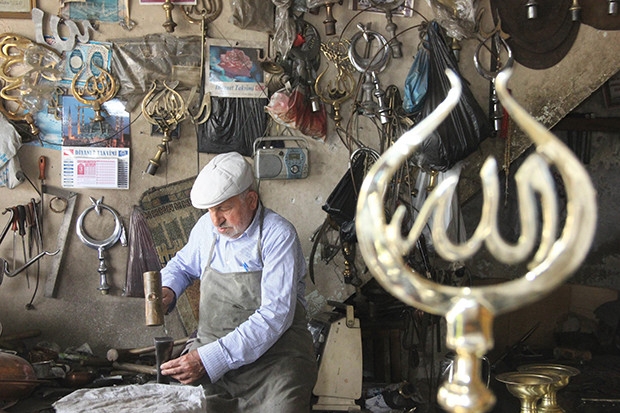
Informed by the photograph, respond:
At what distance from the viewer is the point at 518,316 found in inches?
264

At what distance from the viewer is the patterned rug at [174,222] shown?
4949mm

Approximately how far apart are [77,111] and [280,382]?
2.19 meters

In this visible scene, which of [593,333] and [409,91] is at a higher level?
[409,91]

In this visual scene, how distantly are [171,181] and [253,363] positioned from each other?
1.60m

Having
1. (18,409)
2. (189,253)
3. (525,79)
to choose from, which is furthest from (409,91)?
(18,409)

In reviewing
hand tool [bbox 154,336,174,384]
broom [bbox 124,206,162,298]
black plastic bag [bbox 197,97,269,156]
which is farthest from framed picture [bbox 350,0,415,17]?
hand tool [bbox 154,336,174,384]

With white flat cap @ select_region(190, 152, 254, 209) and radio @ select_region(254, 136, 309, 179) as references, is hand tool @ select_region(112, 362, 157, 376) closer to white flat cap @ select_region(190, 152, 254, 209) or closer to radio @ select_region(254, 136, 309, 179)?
white flat cap @ select_region(190, 152, 254, 209)

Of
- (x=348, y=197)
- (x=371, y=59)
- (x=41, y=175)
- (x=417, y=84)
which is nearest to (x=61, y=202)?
(x=41, y=175)

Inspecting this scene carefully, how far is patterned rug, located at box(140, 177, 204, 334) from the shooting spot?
4949mm

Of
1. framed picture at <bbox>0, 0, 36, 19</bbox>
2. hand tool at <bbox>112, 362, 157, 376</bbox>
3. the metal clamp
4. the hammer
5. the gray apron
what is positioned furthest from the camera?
the metal clamp

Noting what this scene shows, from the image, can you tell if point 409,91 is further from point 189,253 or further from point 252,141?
point 189,253

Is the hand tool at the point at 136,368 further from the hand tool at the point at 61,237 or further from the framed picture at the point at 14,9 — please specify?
the framed picture at the point at 14,9

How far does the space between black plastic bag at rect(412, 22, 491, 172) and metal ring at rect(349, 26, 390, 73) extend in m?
0.29

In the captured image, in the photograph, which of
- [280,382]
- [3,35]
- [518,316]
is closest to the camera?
[280,382]
